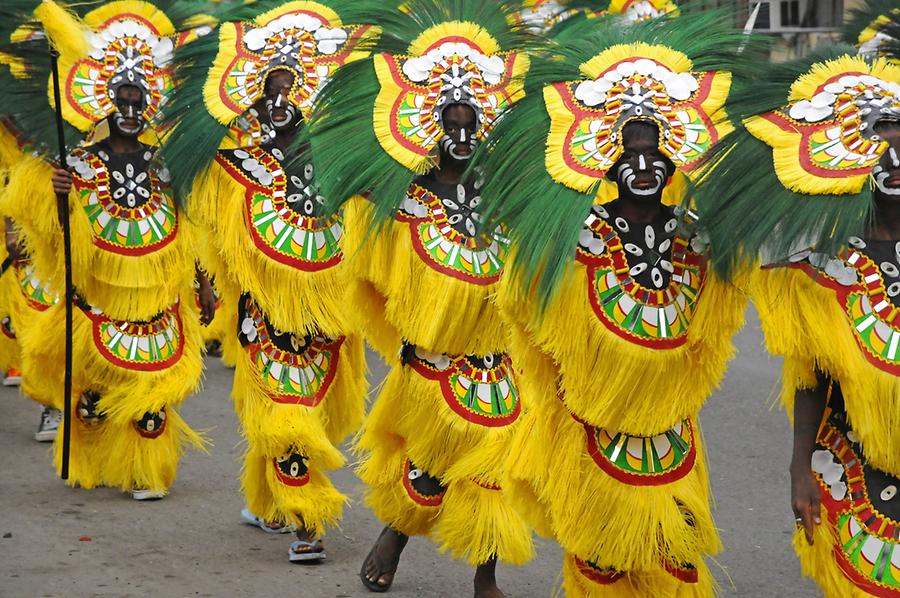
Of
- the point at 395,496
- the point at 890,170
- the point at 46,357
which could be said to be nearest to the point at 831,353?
the point at 890,170

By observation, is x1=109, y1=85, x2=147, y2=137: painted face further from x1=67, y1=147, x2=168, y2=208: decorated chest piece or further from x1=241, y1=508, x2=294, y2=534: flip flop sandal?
x1=241, y1=508, x2=294, y2=534: flip flop sandal

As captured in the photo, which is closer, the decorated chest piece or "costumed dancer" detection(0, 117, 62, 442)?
the decorated chest piece

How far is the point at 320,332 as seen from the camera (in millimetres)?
6328

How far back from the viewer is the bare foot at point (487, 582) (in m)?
5.64

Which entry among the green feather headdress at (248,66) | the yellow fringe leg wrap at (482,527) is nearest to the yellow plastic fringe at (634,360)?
the yellow fringe leg wrap at (482,527)

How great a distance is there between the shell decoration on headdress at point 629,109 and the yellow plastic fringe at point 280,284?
1835mm

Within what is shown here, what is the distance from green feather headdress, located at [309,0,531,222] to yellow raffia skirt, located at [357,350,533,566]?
66cm

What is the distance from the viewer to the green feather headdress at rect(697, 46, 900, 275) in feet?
13.5

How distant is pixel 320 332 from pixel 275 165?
728 mm

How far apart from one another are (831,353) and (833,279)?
21cm

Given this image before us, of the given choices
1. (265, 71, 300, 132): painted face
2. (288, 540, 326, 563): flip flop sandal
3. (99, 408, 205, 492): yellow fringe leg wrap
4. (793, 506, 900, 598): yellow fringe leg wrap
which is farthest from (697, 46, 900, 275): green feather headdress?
(99, 408, 205, 492): yellow fringe leg wrap

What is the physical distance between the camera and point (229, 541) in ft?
22.1

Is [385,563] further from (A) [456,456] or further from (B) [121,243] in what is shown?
(B) [121,243]

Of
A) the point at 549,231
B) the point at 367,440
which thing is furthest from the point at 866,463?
the point at 367,440
